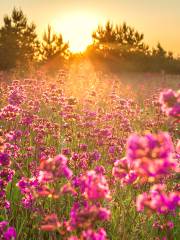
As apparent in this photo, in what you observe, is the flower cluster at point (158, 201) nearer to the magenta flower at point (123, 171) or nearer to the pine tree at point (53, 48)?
the magenta flower at point (123, 171)

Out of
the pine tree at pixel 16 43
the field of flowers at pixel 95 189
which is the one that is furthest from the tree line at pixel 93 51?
the field of flowers at pixel 95 189

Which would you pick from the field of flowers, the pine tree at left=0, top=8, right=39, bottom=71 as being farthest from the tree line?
the field of flowers

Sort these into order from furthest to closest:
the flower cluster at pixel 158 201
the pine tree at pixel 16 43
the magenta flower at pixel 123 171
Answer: the pine tree at pixel 16 43
the magenta flower at pixel 123 171
the flower cluster at pixel 158 201

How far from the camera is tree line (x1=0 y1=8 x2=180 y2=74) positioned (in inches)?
1260

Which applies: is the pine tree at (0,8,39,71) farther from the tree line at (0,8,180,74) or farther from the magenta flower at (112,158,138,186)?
the magenta flower at (112,158,138,186)

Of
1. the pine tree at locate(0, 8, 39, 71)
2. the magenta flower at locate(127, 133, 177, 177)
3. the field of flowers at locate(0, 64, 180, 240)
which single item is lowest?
the field of flowers at locate(0, 64, 180, 240)

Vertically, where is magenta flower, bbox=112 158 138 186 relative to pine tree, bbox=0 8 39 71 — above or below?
below

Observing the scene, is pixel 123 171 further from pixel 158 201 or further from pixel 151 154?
pixel 151 154

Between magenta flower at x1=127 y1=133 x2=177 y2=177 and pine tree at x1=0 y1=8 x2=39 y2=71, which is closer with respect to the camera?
magenta flower at x1=127 y1=133 x2=177 y2=177

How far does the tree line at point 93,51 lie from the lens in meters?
32.0

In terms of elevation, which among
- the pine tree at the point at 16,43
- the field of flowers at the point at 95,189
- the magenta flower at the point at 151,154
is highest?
the pine tree at the point at 16,43

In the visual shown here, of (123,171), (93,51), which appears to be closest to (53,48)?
(93,51)

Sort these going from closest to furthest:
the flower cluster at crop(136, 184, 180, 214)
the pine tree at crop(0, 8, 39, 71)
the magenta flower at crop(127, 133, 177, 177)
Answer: the magenta flower at crop(127, 133, 177, 177), the flower cluster at crop(136, 184, 180, 214), the pine tree at crop(0, 8, 39, 71)

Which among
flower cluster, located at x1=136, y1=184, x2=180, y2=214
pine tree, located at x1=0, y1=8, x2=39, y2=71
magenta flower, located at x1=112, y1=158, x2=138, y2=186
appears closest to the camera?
flower cluster, located at x1=136, y1=184, x2=180, y2=214
